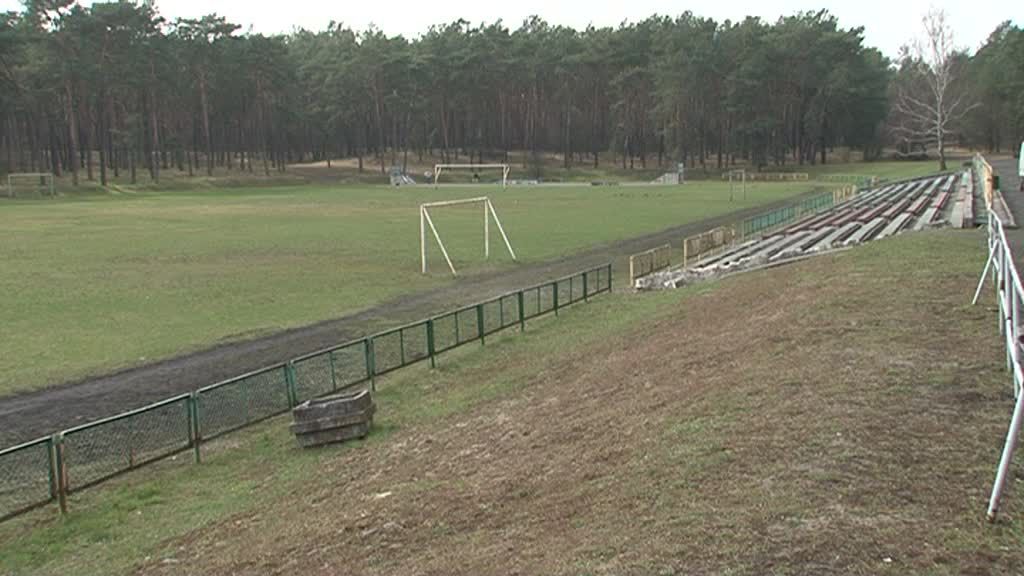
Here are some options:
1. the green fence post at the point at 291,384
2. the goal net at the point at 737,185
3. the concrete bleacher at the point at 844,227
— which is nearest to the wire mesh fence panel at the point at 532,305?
the concrete bleacher at the point at 844,227

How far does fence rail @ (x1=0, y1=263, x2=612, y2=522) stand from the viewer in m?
11.7

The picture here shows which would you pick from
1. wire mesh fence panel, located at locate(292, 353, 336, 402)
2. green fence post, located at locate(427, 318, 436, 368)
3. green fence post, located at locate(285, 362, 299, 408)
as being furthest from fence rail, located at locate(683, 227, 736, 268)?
green fence post, located at locate(285, 362, 299, 408)

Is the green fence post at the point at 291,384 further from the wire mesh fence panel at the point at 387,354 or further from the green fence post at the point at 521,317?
Answer: the green fence post at the point at 521,317

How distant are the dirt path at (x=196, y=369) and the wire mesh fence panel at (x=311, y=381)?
2374 mm

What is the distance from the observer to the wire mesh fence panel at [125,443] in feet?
A: 41.2

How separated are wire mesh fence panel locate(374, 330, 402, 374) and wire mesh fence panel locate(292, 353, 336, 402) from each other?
1.34 metres

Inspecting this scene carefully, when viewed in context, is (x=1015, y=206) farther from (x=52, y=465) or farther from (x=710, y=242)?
(x=52, y=465)

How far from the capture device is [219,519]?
35.7 feet

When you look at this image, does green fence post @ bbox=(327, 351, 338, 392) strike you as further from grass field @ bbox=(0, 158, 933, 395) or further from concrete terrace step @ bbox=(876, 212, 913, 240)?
concrete terrace step @ bbox=(876, 212, 913, 240)

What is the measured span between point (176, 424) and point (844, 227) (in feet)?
115

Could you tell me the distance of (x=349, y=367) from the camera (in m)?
18.2

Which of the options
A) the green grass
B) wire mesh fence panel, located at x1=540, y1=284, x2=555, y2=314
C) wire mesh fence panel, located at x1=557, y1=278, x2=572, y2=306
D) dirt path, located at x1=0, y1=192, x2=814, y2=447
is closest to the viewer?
dirt path, located at x1=0, y1=192, x2=814, y2=447

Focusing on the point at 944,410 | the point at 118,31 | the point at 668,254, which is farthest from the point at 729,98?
the point at 944,410

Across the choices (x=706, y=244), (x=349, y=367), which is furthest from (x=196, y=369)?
(x=706, y=244)
